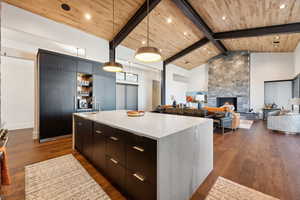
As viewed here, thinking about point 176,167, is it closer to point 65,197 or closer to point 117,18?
point 65,197

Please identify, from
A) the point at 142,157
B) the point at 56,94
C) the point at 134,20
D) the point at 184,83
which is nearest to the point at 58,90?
the point at 56,94

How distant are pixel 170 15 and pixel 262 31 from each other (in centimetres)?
365

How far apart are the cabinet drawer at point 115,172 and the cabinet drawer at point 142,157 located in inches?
7.9

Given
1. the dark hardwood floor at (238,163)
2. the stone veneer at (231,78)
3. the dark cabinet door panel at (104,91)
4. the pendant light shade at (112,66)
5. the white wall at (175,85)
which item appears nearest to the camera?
the dark hardwood floor at (238,163)

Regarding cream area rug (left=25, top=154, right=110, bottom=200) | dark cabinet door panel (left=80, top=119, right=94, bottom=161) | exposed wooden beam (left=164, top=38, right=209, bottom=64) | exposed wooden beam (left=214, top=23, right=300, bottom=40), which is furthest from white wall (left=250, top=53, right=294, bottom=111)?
cream area rug (left=25, top=154, right=110, bottom=200)

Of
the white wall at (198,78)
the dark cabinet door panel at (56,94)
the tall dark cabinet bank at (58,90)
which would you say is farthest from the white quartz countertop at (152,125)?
the white wall at (198,78)

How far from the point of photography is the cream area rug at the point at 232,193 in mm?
1520

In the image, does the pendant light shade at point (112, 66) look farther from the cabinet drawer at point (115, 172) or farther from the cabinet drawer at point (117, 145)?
the cabinet drawer at point (115, 172)

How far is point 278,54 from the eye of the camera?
7141mm

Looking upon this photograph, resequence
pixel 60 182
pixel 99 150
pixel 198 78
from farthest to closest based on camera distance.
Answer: pixel 198 78
pixel 99 150
pixel 60 182

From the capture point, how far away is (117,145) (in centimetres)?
155

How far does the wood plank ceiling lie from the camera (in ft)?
11.3

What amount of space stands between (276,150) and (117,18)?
19.1ft

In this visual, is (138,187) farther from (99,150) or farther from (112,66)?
(112,66)
